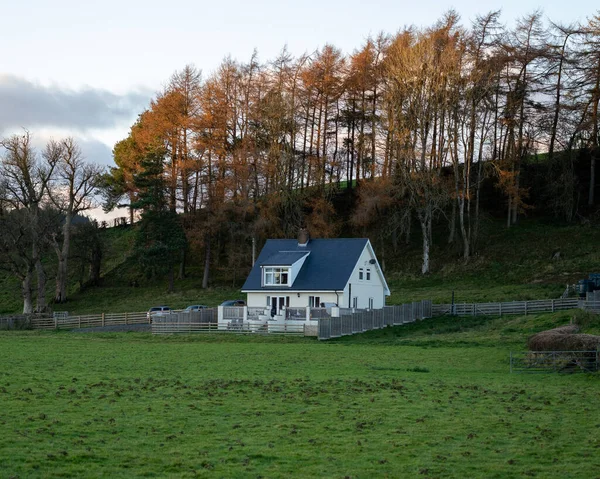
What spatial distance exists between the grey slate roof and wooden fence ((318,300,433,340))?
3.30 m

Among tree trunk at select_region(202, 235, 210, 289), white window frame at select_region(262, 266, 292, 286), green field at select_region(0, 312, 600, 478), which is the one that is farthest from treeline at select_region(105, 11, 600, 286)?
green field at select_region(0, 312, 600, 478)

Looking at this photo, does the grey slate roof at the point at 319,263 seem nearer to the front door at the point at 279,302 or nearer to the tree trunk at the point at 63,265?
the front door at the point at 279,302

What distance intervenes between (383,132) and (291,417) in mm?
54948

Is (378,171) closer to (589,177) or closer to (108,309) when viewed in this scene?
(589,177)

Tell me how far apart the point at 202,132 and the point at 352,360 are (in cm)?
4443

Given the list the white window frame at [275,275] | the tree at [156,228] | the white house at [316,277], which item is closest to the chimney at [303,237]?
the white house at [316,277]

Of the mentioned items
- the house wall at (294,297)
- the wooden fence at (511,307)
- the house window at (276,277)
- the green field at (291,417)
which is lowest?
the green field at (291,417)

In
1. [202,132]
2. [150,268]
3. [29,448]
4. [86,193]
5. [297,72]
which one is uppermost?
[297,72]

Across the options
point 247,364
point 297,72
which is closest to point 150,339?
point 247,364

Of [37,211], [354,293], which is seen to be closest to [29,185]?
[37,211]

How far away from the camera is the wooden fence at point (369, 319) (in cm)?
4566

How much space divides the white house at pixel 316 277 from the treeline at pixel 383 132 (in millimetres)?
11029

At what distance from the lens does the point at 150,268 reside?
72.1 meters

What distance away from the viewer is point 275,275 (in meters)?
55.1
